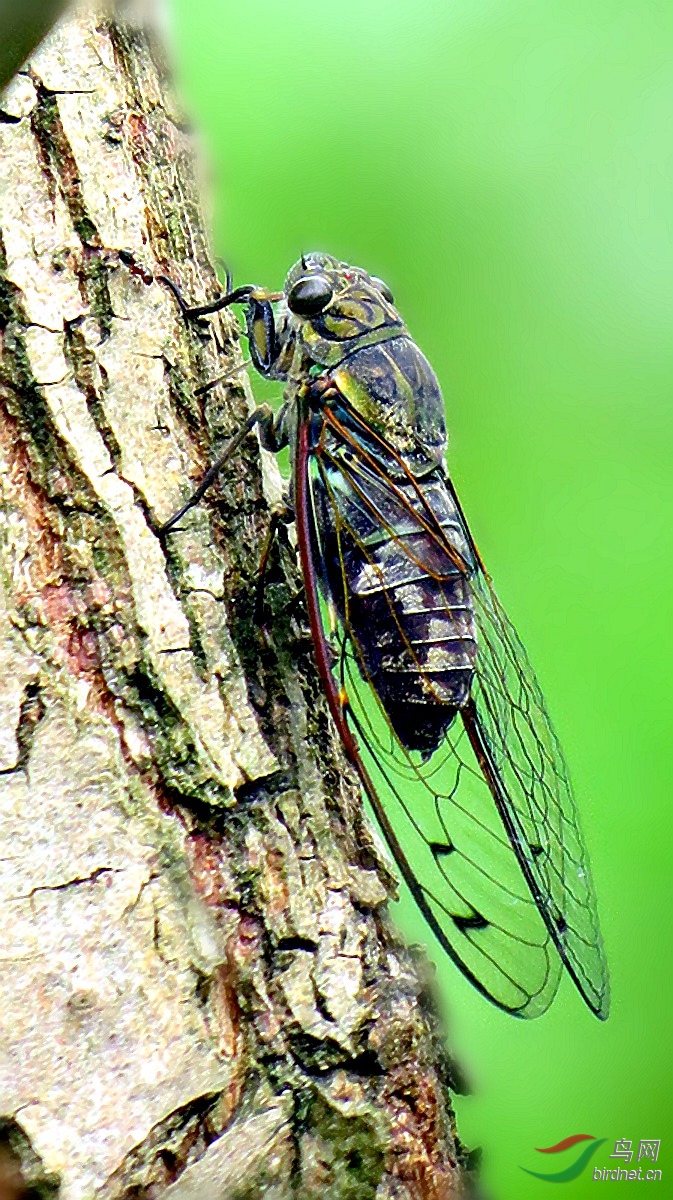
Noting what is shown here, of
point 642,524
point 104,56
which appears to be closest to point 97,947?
point 104,56

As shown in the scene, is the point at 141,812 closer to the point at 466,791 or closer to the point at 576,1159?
the point at 466,791

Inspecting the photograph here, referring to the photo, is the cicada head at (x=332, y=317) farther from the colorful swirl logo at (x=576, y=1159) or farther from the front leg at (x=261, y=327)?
the colorful swirl logo at (x=576, y=1159)

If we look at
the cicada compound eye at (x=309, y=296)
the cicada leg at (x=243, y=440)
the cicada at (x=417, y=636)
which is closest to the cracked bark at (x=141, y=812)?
the cicada leg at (x=243, y=440)

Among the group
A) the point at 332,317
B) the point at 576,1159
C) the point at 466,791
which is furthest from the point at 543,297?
the point at 576,1159

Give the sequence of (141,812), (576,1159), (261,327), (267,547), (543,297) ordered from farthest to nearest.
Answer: (543,297) < (576,1159) < (261,327) < (267,547) < (141,812)

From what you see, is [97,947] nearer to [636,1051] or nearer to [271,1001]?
[271,1001]

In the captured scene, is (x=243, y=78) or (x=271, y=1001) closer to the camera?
(x=271, y=1001)
